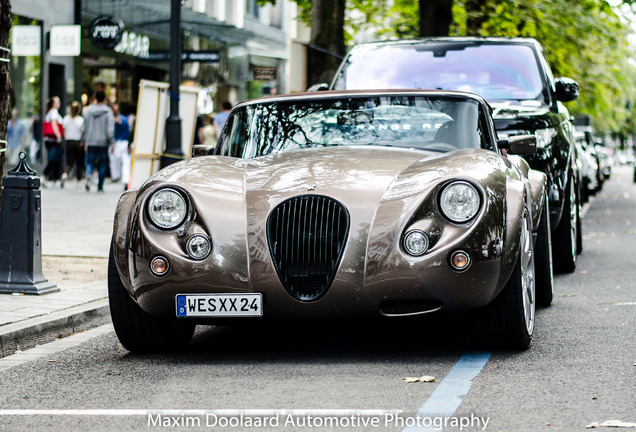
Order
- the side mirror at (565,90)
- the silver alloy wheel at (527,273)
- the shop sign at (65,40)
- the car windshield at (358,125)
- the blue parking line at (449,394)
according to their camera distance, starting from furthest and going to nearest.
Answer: the shop sign at (65,40)
the side mirror at (565,90)
the car windshield at (358,125)
the silver alloy wheel at (527,273)
the blue parking line at (449,394)

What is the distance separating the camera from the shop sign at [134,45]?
95.8 ft

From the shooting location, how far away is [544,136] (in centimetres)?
959

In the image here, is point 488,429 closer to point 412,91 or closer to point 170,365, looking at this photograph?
point 170,365

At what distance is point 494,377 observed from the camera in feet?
17.9

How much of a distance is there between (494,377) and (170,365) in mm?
1669

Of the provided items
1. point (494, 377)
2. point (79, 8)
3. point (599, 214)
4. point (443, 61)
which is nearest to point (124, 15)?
point (79, 8)

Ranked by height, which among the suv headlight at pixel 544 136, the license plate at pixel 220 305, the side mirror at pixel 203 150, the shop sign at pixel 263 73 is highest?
the shop sign at pixel 263 73

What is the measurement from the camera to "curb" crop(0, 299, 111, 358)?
6773 mm

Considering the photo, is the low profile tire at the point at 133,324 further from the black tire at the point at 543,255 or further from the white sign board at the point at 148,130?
the white sign board at the point at 148,130

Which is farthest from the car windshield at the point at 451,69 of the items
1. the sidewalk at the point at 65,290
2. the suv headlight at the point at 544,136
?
the sidewalk at the point at 65,290

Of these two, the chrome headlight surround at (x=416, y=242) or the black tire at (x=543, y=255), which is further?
the black tire at (x=543, y=255)

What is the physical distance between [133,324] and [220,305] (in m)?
0.68

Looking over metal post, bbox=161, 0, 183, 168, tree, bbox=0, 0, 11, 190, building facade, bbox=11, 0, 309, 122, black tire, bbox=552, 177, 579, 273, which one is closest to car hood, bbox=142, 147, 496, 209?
tree, bbox=0, 0, 11, 190

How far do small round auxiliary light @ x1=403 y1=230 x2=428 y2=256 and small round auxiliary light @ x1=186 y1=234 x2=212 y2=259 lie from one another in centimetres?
97
